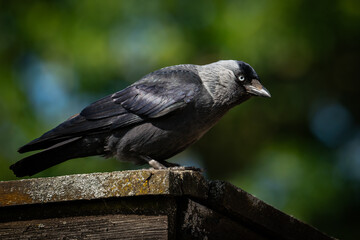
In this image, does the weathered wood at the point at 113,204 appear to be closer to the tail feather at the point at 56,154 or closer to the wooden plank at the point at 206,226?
the wooden plank at the point at 206,226

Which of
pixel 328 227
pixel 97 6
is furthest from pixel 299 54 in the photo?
pixel 97 6

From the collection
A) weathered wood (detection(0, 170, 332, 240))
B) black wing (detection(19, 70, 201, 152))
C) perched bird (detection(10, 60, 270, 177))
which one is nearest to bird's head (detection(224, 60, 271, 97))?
perched bird (detection(10, 60, 270, 177))

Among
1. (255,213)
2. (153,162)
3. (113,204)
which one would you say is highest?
(113,204)

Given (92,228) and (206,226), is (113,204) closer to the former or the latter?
(92,228)

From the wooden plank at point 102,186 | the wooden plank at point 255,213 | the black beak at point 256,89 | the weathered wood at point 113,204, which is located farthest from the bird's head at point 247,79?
the wooden plank at point 102,186

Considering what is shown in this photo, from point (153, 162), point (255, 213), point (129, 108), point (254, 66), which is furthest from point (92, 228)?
point (254, 66)

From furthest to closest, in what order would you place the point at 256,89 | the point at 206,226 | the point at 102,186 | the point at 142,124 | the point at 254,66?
the point at 254,66 → the point at 256,89 → the point at 142,124 → the point at 206,226 → the point at 102,186

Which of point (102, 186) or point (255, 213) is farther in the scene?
point (255, 213)

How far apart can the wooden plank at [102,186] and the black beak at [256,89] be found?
6.11 ft

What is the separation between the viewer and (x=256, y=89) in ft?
15.4

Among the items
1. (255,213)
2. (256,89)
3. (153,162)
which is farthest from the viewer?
(256,89)

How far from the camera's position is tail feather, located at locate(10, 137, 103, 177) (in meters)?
4.20

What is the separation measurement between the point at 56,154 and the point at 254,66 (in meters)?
3.00

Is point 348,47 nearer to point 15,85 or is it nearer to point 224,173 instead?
point 224,173
